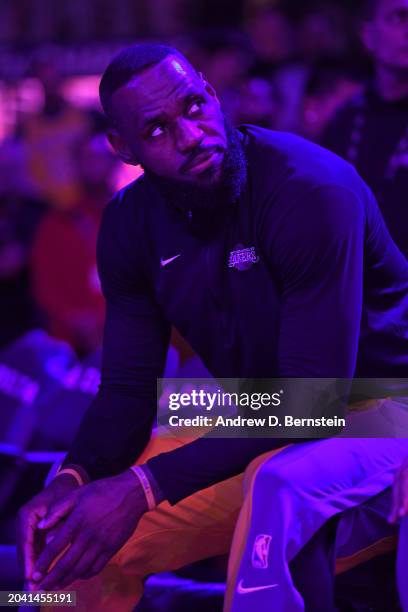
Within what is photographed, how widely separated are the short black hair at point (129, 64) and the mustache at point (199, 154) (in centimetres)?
23

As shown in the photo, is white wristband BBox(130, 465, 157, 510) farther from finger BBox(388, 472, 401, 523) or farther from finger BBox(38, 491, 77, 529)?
finger BBox(388, 472, 401, 523)

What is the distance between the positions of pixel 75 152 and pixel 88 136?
0.34 m

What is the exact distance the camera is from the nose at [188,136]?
2.34 metres

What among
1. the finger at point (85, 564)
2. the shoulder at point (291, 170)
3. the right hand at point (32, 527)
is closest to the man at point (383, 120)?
the shoulder at point (291, 170)

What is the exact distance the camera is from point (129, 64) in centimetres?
237

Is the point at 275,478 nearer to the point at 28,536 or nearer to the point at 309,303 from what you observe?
the point at 309,303

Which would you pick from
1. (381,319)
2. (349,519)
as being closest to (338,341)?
(381,319)

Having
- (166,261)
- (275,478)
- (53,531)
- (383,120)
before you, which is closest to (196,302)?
(166,261)

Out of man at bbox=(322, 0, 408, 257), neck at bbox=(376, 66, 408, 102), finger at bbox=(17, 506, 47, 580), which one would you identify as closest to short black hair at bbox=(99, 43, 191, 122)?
finger at bbox=(17, 506, 47, 580)

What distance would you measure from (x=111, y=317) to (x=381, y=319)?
721 mm

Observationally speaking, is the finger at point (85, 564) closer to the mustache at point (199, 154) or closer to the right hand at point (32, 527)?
the right hand at point (32, 527)

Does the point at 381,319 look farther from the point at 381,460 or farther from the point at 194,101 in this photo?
the point at 194,101

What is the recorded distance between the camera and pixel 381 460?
7.52 ft

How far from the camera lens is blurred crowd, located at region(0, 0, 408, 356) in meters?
5.09
